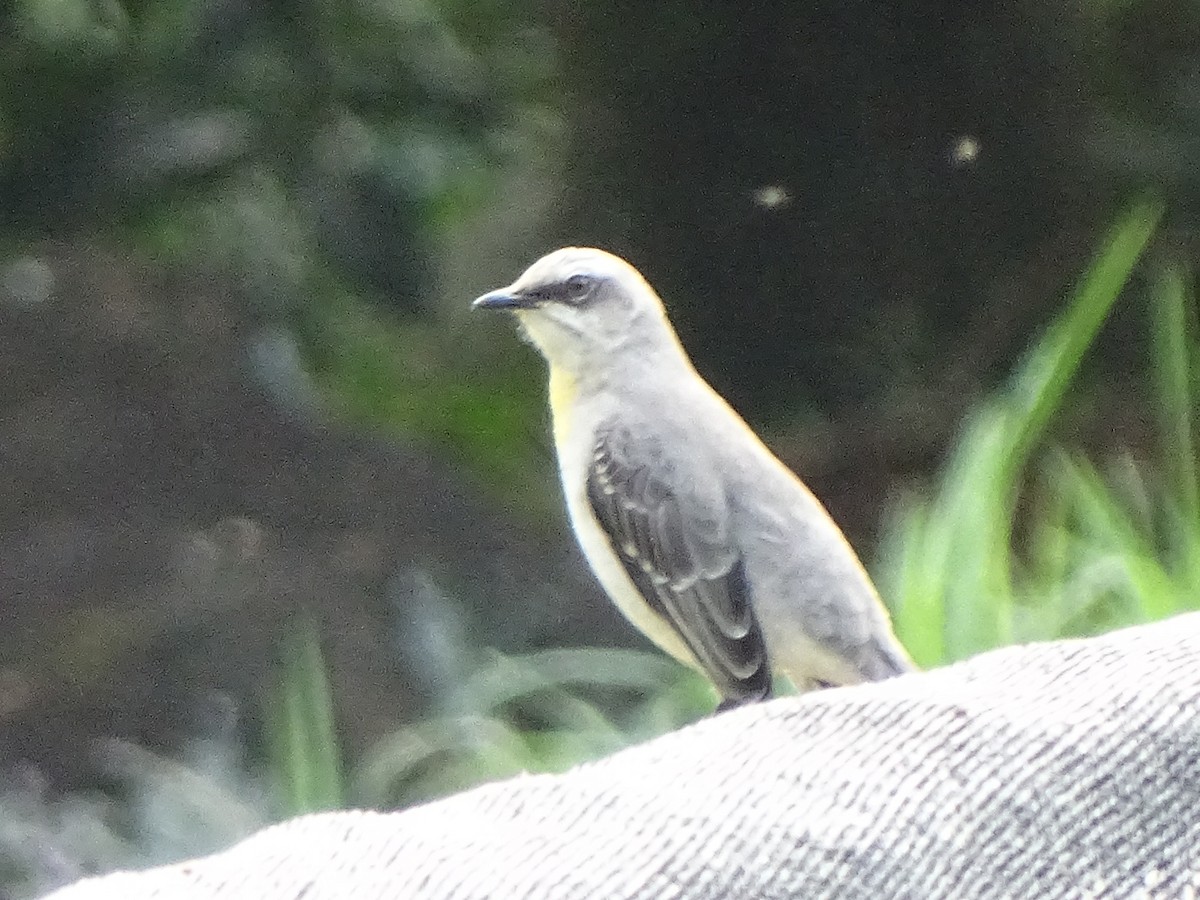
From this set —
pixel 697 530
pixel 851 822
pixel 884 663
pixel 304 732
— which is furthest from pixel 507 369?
pixel 851 822

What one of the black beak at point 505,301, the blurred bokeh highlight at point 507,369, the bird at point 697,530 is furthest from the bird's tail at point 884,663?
the black beak at point 505,301

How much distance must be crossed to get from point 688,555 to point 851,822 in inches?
15.1

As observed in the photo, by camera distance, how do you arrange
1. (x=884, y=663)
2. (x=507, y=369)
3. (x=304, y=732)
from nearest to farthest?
(x=884, y=663), (x=304, y=732), (x=507, y=369)

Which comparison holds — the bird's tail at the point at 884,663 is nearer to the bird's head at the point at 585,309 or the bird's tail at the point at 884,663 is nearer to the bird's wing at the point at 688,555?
the bird's wing at the point at 688,555

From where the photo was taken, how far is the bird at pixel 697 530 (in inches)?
39.1

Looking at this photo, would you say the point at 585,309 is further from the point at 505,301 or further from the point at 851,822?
the point at 851,822

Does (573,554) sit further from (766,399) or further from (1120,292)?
(1120,292)

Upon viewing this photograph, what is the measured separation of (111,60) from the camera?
42.0 inches

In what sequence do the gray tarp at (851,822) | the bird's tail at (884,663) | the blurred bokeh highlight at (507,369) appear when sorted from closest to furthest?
the gray tarp at (851,822), the bird's tail at (884,663), the blurred bokeh highlight at (507,369)

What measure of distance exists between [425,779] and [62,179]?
73cm

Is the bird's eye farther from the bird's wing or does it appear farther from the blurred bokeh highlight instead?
the blurred bokeh highlight

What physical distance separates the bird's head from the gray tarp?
427mm

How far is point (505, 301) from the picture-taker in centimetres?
99

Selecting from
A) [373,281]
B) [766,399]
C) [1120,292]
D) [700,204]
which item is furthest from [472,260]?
[1120,292]
